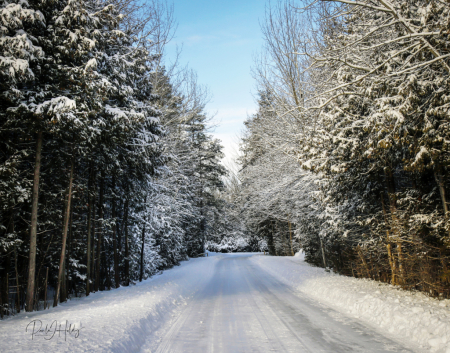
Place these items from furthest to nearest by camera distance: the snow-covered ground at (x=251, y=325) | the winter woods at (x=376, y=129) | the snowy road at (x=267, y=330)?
1. the winter woods at (x=376, y=129)
2. the snowy road at (x=267, y=330)
3. the snow-covered ground at (x=251, y=325)

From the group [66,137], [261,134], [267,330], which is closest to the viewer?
[267,330]

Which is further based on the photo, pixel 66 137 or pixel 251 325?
pixel 66 137

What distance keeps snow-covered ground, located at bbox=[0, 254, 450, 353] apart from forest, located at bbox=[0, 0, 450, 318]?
69.3 inches

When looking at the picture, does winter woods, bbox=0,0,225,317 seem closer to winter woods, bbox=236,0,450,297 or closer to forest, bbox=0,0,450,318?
forest, bbox=0,0,450,318

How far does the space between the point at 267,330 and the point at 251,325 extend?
1.58 feet

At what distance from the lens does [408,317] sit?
5.25m

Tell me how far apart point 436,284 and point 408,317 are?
2545mm

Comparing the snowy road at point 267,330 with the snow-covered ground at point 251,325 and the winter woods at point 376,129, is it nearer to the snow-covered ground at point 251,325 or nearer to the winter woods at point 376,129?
the snow-covered ground at point 251,325

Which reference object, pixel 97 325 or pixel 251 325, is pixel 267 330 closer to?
pixel 251 325

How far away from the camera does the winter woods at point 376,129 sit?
5668 millimetres

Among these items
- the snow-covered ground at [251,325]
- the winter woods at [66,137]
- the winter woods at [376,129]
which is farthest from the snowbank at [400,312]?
the winter woods at [66,137]

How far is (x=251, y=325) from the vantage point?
592 cm

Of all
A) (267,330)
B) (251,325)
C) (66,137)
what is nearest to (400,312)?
(267,330)

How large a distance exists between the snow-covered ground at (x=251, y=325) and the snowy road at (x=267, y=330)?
0.06 feet
